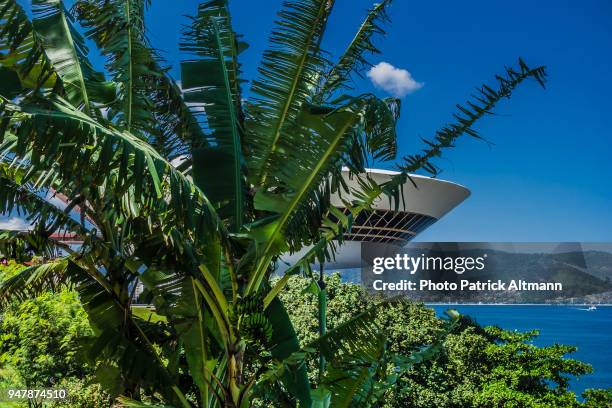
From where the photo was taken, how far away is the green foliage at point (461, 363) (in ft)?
43.5

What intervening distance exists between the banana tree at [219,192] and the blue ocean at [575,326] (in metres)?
16.4

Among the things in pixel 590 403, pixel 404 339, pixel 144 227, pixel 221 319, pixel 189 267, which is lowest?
pixel 590 403

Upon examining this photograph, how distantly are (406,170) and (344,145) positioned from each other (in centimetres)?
93

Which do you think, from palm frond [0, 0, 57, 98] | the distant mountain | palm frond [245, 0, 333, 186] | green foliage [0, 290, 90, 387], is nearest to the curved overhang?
the distant mountain

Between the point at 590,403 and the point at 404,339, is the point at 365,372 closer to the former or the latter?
the point at 590,403

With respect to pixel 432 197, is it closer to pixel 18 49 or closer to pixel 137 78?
pixel 137 78

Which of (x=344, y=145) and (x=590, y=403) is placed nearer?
(x=344, y=145)

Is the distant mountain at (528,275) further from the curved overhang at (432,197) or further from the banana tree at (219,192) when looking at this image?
the banana tree at (219,192)

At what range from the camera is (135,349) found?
16.7ft

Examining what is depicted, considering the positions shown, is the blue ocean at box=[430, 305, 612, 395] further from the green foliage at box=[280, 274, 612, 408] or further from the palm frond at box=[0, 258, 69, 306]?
the palm frond at box=[0, 258, 69, 306]

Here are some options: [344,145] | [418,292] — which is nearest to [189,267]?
[344,145]

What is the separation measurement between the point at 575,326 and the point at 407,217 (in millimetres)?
8923

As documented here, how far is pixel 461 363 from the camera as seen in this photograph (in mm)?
14867

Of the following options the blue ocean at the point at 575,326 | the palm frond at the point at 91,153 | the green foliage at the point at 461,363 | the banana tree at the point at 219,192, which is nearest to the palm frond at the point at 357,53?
the banana tree at the point at 219,192
